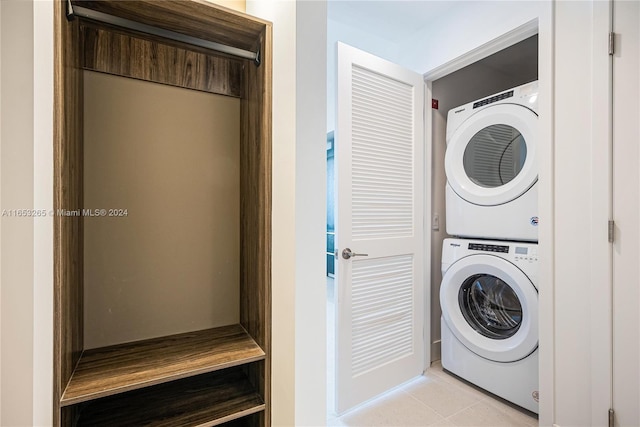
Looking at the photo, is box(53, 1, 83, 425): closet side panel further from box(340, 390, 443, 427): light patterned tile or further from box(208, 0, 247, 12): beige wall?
box(340, 390, 443, 427): light patterned tile

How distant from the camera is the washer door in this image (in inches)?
67.1

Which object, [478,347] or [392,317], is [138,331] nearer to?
[392,317]

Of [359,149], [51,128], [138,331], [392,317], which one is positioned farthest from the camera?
[392,317]

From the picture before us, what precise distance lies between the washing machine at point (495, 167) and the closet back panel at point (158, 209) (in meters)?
1.50

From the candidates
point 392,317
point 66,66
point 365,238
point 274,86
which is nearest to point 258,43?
point 274,86

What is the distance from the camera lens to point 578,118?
1396 millimetres

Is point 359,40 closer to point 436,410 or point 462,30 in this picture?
point 462,30

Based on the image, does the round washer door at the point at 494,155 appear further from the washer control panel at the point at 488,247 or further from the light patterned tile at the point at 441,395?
the light patterned tile at the point at 441,395

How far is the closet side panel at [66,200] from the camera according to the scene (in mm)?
838

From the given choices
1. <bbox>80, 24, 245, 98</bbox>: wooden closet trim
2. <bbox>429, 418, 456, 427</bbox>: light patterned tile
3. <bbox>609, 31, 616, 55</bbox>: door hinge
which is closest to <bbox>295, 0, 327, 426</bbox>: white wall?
<bbox>80, 24, 245, 98</bbox>: wooden closet trim

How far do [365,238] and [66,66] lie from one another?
151 centimetres

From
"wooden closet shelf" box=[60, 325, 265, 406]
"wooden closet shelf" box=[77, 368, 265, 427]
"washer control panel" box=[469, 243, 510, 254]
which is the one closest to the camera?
"wooden closet shelf" box=[60, 325, 265, 406]

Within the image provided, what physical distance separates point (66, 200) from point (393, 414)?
1880 millimetres

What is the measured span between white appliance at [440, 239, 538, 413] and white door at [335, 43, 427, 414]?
214 mm
